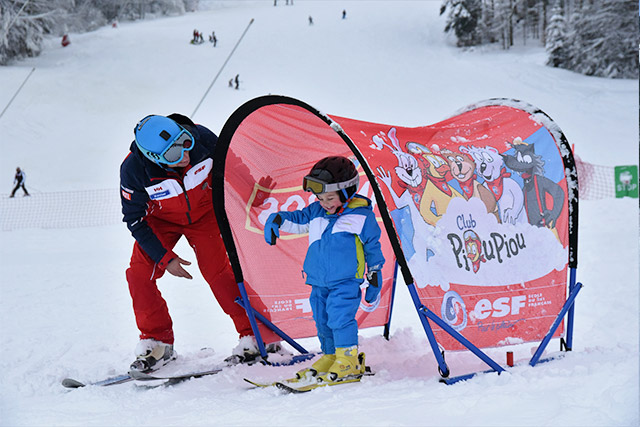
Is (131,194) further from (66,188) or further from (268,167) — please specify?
(66,188)

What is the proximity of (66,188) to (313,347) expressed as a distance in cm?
1625

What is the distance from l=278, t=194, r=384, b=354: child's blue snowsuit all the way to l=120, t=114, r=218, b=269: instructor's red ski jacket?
979 mm

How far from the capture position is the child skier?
3350 mm

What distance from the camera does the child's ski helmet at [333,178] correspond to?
3348 mm

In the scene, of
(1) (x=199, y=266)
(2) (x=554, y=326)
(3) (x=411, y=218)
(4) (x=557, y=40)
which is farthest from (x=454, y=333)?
(4) (x=557, y=40)

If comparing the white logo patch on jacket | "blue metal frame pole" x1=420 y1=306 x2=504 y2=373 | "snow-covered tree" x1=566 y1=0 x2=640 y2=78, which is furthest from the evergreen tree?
"blue metal frame pole" x1=420 y1=306 x2=504 y2=373

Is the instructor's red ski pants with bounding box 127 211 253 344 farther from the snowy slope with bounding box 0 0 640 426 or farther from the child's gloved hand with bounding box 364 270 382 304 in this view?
the child's gloved hand with bounding box 364 270 382 304

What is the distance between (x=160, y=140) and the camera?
361 centimetres

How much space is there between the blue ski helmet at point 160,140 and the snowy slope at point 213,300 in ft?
4.81

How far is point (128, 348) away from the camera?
4.72 m

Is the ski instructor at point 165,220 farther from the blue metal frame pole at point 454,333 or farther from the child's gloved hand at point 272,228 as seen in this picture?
the blue metal frame pole at point 454,333

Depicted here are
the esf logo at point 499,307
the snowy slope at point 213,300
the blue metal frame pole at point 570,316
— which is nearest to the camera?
the snowy slope at point 213,300

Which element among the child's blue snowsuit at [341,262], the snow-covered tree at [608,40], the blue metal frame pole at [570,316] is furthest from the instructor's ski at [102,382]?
the snow-covered tree at [608,40]

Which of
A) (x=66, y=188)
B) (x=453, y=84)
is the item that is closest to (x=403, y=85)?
(x=453, y=84)
